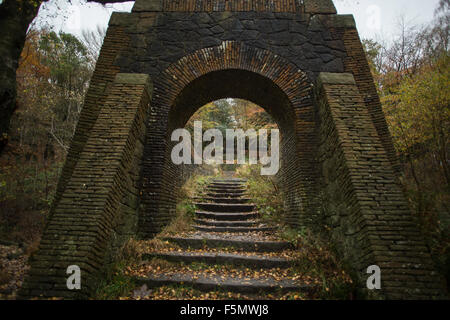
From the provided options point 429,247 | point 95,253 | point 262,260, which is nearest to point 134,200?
point 95,253

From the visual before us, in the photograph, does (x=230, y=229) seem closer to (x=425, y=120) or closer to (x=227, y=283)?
(x=227, y=283)

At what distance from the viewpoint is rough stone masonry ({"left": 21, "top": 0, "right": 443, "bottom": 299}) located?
3.17 m

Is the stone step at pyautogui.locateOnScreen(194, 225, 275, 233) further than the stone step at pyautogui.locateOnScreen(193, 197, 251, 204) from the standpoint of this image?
No

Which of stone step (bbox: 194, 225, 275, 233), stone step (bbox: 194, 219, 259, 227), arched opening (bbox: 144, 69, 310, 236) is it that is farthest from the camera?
→ stone step (bbox: 194, 219, 259, 227)

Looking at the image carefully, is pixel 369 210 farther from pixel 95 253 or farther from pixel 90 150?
pixel 90 150

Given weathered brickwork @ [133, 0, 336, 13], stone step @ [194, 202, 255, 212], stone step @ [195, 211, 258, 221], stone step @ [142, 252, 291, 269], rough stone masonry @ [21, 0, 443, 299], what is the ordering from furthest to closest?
stone step @ [194, 202, 255, 212] → stone step @ [195, 211, 258, 221] → weathered brickwork @ [133, 0, 336, 13] → stone step @ [142, 252, 291, 269] → rough stone masonry @ [21, 0, 443, 299]

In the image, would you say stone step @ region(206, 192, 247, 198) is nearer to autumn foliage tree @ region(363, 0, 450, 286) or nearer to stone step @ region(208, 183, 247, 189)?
stone step @ region(208, 183, 247, 189)

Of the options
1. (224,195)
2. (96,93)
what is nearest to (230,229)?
(224,195)

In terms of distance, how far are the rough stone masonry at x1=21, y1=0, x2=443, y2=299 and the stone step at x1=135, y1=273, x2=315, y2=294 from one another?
771 mm

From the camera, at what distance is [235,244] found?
4.88 meters

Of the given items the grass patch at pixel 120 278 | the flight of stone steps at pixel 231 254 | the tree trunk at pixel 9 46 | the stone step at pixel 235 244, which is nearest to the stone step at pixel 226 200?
the flight of stone steps at pixel 231 254

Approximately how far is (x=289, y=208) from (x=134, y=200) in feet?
11.5

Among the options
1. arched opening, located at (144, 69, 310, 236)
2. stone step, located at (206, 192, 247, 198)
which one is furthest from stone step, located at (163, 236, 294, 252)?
stone step, located at (206, 192, 247, 198)
